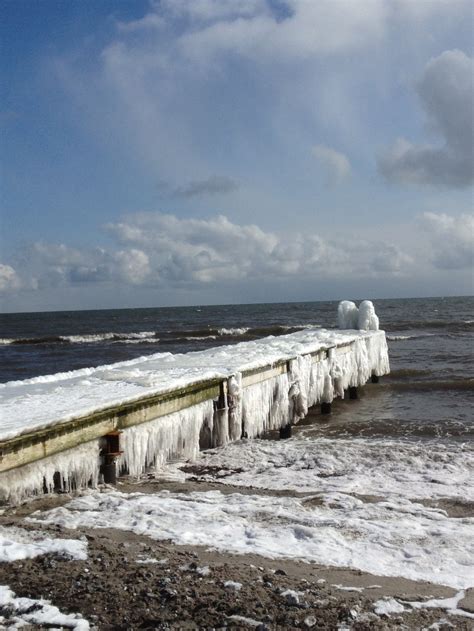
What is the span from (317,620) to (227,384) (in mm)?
5788

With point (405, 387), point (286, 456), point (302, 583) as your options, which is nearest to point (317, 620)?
point (302, 583)

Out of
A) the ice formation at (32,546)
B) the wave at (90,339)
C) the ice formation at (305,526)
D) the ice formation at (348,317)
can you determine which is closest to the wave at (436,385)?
the ice formation at (348,317)

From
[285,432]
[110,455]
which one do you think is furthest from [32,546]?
[285,432]

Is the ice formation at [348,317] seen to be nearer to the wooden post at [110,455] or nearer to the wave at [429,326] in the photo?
the wooden post at [110,455]

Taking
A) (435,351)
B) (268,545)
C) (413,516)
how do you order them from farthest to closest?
(435,351), (413,516), (268,545)

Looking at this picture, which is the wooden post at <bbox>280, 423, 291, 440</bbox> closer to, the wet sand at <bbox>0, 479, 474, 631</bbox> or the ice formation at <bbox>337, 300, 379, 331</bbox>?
the wet sand at <bbox>0, 479, 474, 631</bbox>

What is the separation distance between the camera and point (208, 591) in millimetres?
4070

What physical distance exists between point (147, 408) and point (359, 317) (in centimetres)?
1282

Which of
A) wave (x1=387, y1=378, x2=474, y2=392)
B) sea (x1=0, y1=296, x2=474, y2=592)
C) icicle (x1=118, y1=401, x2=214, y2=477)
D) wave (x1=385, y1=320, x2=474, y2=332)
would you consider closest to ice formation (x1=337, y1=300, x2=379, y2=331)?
wave (x1=387, y1=378, x2=474, y2=392)

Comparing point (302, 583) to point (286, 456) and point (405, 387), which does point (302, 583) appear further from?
point (405, 387)

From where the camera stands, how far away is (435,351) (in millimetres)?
28969

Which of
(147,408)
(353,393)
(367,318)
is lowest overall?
(353,393)

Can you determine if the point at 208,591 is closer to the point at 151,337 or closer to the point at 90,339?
the point at 151,337

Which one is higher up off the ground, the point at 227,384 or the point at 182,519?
the point at 227,384
